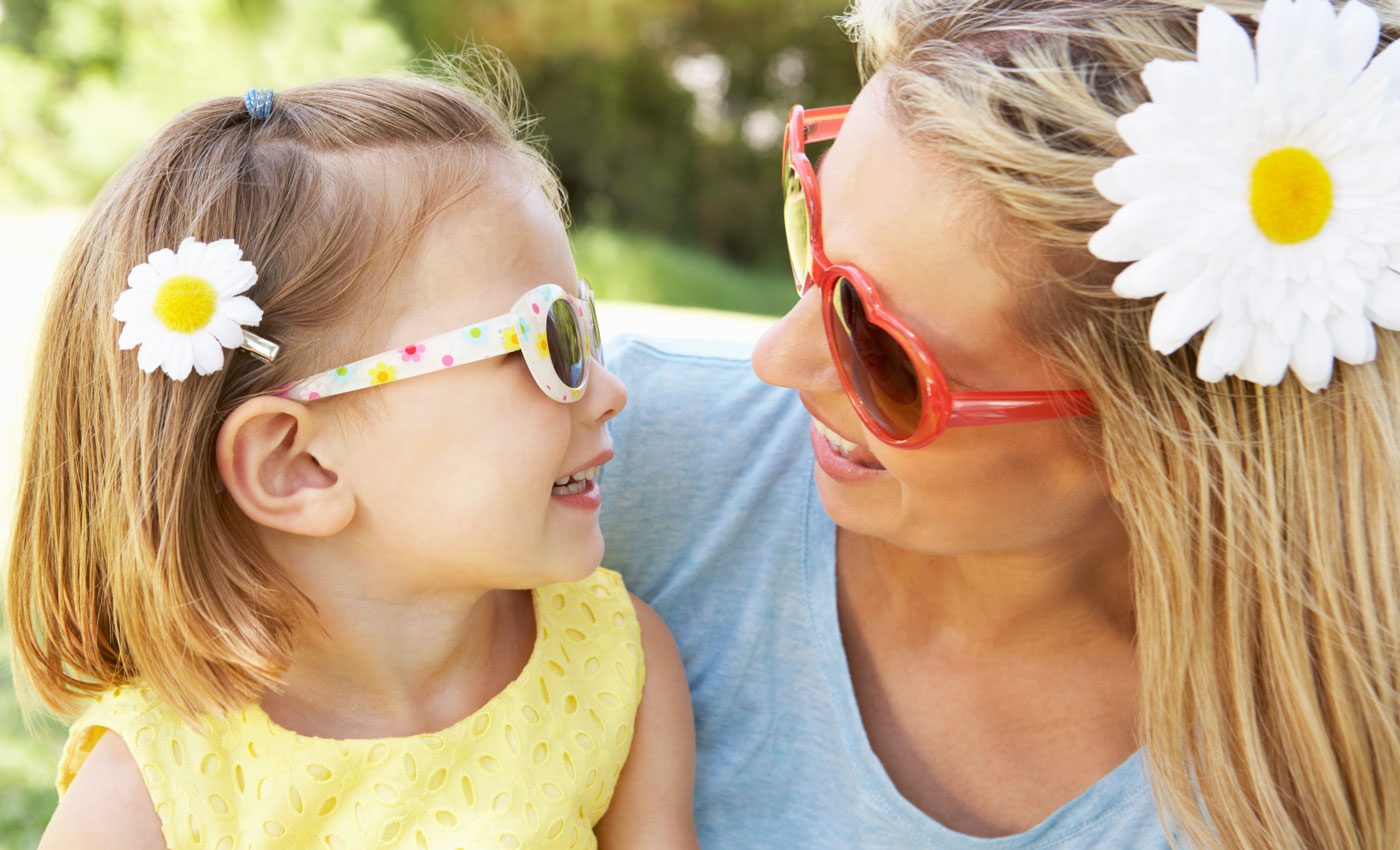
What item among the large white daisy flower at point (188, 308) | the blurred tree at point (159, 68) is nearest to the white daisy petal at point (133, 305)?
the large white daisy flower at point (188, 308)

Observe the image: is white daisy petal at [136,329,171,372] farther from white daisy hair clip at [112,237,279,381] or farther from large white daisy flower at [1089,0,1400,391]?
large white daisy flower at [1089,0,1400,391]

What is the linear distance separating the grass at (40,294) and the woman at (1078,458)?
1219mm

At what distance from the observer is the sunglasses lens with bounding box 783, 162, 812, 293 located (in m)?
1.85

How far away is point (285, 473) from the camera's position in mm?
1680

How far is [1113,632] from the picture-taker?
1936 millimetres

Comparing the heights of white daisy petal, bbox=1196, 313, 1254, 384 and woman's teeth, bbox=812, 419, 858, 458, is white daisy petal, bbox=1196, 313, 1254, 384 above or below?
above

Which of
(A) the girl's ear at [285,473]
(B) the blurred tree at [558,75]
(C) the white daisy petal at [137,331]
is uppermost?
(B) the blurred tree at [558,75]

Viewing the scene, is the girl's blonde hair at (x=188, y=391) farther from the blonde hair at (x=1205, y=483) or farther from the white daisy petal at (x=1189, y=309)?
the white daisy petal at (x=1189, y=309)

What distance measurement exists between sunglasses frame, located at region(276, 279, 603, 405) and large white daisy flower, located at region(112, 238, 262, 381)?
117 mm

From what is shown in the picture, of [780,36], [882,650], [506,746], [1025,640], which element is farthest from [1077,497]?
[780,36]

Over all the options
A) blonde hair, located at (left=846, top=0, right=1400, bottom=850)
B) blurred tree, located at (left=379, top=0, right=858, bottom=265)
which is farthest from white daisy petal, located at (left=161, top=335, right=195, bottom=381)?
blurred tree, located at (left=379, top=0, right=858, bottom=265)

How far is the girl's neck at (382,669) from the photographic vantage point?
1.72 meters

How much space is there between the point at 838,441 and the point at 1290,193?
725 millimetres

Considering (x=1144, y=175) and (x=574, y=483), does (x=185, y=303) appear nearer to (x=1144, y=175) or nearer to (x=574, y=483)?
(x=574, y=483)
